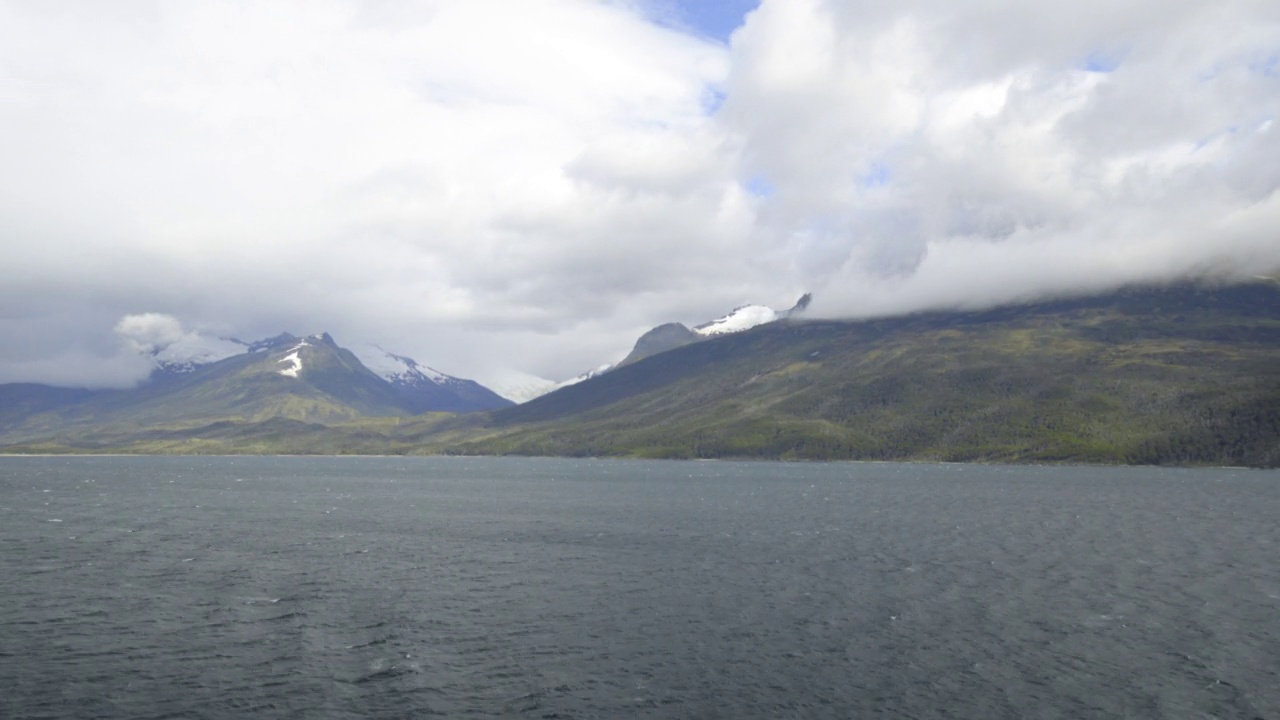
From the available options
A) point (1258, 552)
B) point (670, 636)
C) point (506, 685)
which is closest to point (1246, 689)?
point (670, 636)

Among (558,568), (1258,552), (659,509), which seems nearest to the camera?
(558,568)

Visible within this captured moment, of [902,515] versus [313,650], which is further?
[902,515]

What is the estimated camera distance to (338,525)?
14475 cm

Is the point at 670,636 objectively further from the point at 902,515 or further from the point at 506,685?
the point at 902,515

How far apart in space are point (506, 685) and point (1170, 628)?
2127 inches

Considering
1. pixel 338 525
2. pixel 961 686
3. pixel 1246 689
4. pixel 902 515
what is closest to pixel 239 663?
pixel 961 686

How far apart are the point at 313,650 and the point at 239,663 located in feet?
17.1

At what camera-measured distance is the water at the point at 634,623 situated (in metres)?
52.4

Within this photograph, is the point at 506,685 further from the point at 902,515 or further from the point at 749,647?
the point at 902,515

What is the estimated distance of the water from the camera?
172ft

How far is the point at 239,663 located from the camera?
5875 centimetres

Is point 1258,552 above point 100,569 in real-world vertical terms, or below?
→ below

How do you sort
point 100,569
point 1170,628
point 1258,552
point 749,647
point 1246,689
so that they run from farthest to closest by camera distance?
point 1258,552
point 100,569
point 1170,628
point 749,647
point 1246,689

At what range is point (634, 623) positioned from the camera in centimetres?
7169
